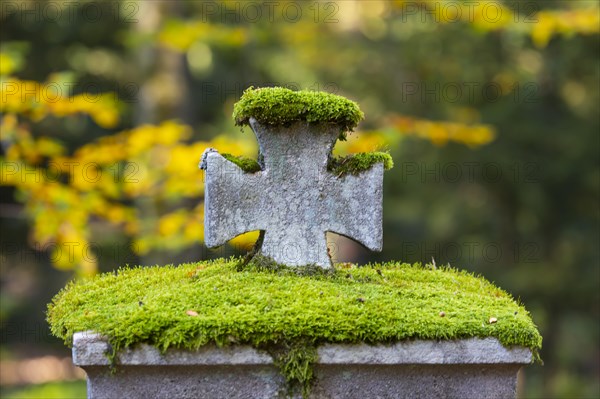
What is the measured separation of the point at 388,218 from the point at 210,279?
9.46m

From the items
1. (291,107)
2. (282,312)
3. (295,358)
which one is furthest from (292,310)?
(291,107)

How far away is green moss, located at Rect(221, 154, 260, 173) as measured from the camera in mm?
2850

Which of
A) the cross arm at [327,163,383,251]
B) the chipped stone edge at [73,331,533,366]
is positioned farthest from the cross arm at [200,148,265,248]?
the chipped stone edge at [73,331,533,366]

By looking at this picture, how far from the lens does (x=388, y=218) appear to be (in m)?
12.0

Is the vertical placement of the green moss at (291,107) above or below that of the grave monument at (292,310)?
above

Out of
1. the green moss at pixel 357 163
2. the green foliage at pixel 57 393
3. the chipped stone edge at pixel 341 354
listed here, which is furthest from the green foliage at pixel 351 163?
the green foliage at pixel 57 393

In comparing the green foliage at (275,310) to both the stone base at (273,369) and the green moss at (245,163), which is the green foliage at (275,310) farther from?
the green moss at (245,163)

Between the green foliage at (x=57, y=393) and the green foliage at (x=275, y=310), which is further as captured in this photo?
the green foliage at (x=57, y=393)

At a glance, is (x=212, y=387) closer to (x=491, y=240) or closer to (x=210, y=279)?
(x=210, y=279)

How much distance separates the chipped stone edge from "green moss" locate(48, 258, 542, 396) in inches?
1.0

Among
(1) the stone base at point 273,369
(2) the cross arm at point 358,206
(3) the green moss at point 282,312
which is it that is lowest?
(1) the stone base at point 273,369

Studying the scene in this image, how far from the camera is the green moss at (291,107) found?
277cm

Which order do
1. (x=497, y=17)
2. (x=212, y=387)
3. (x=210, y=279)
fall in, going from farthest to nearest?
(x=497, y=17) → (x=210, y=279) → (x=212, y=387)

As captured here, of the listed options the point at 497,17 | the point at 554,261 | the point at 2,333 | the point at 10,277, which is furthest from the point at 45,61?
the point at 554,261
